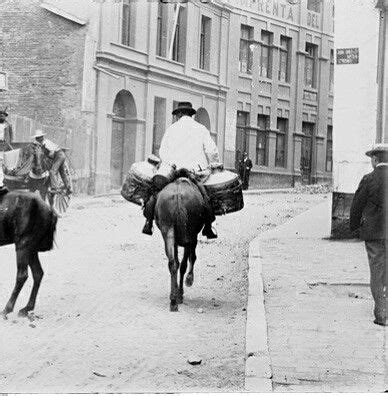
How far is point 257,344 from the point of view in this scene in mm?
5730

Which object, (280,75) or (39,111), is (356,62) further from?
(39,111)

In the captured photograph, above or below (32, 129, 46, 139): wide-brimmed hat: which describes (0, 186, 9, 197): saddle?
below

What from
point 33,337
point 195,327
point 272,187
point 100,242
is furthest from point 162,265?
point 33,337

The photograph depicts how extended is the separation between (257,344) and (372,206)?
157cm

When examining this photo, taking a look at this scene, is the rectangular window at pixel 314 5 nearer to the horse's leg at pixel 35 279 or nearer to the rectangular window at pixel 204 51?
the rectangular window at pixel 204 51

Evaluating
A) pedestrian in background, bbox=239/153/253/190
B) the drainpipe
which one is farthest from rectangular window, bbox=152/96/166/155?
pedestrian in background, bbox=239/153/253/190

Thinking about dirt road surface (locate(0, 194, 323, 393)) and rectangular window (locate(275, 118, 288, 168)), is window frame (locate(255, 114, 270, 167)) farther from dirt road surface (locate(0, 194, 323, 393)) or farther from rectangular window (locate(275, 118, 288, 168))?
dirt road surface (locate(0, 194, 323, 393))

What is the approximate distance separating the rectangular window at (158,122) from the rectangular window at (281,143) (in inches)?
46.2

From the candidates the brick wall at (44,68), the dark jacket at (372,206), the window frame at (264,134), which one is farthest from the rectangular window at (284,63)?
the brick wall at (44,68)

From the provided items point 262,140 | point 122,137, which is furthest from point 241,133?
point 122,137

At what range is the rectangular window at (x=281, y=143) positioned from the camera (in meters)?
8.05

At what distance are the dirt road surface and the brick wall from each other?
2.38 feet

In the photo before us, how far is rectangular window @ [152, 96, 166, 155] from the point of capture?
24.6ft

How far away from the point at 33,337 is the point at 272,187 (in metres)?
3.20
